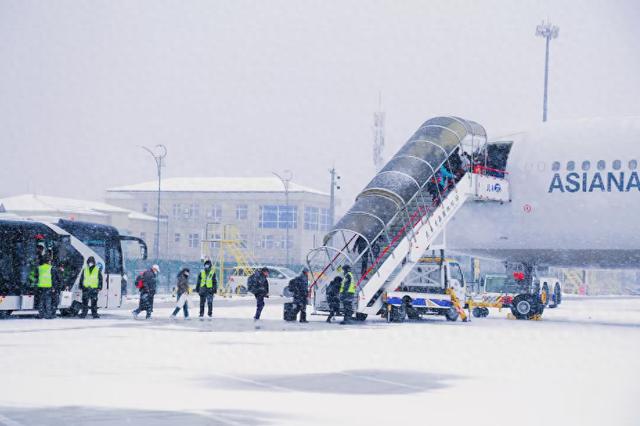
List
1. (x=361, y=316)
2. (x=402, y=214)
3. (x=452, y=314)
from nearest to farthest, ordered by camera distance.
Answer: (x=361, y=316), (x=452, y=314), (x=402, y=214)

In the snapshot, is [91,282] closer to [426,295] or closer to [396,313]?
[396,313]

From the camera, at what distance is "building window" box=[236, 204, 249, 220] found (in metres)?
116

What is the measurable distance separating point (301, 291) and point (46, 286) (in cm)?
726

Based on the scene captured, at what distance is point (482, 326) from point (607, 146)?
24.2 ft

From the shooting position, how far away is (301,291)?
98.4 ft

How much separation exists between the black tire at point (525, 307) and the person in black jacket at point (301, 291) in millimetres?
8084

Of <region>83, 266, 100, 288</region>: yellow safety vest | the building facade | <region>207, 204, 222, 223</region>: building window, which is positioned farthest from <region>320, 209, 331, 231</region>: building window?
<region>83, 266, 100, 288</region>: yellow safety vest

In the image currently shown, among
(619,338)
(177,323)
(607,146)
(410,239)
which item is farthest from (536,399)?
(607,146)

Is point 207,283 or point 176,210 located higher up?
point 176,210

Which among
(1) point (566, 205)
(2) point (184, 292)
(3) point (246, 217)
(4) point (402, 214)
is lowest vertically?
(2) point (184, 292)

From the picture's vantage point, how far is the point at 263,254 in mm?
115812

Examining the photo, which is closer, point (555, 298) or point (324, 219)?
point (555, 298)

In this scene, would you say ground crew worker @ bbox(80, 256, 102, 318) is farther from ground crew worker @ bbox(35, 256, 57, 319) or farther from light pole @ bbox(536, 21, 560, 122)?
light pole @ bbox(536, 21, 560, 122)

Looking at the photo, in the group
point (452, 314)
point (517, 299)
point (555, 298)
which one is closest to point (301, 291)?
point (452, 314)
